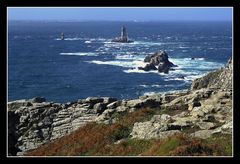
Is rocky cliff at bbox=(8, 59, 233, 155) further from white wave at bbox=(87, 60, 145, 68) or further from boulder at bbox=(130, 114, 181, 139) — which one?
white wave at bbox=(87, 60, 145, 68)

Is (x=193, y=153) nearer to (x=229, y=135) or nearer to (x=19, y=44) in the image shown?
(x=229, y=135)

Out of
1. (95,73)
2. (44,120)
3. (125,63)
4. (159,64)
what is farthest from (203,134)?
(125,63)

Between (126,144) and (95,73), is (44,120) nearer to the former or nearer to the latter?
(126,144)

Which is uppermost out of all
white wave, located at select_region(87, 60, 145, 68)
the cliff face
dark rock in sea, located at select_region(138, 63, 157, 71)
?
white wave, located at select_region(87, 60, 145, 68)

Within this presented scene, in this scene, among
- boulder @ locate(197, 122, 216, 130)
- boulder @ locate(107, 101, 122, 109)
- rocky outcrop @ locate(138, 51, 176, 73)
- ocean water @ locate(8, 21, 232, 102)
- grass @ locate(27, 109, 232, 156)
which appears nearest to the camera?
grass @ locate(27, 109, 232, 156)

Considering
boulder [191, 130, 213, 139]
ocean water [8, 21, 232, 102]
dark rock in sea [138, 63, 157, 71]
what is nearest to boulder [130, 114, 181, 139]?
boulder [191, 130, 213, 139]

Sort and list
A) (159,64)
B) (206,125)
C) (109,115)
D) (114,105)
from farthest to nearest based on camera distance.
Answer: (159,64) → (114,105) → (109,115) → (206,125)
